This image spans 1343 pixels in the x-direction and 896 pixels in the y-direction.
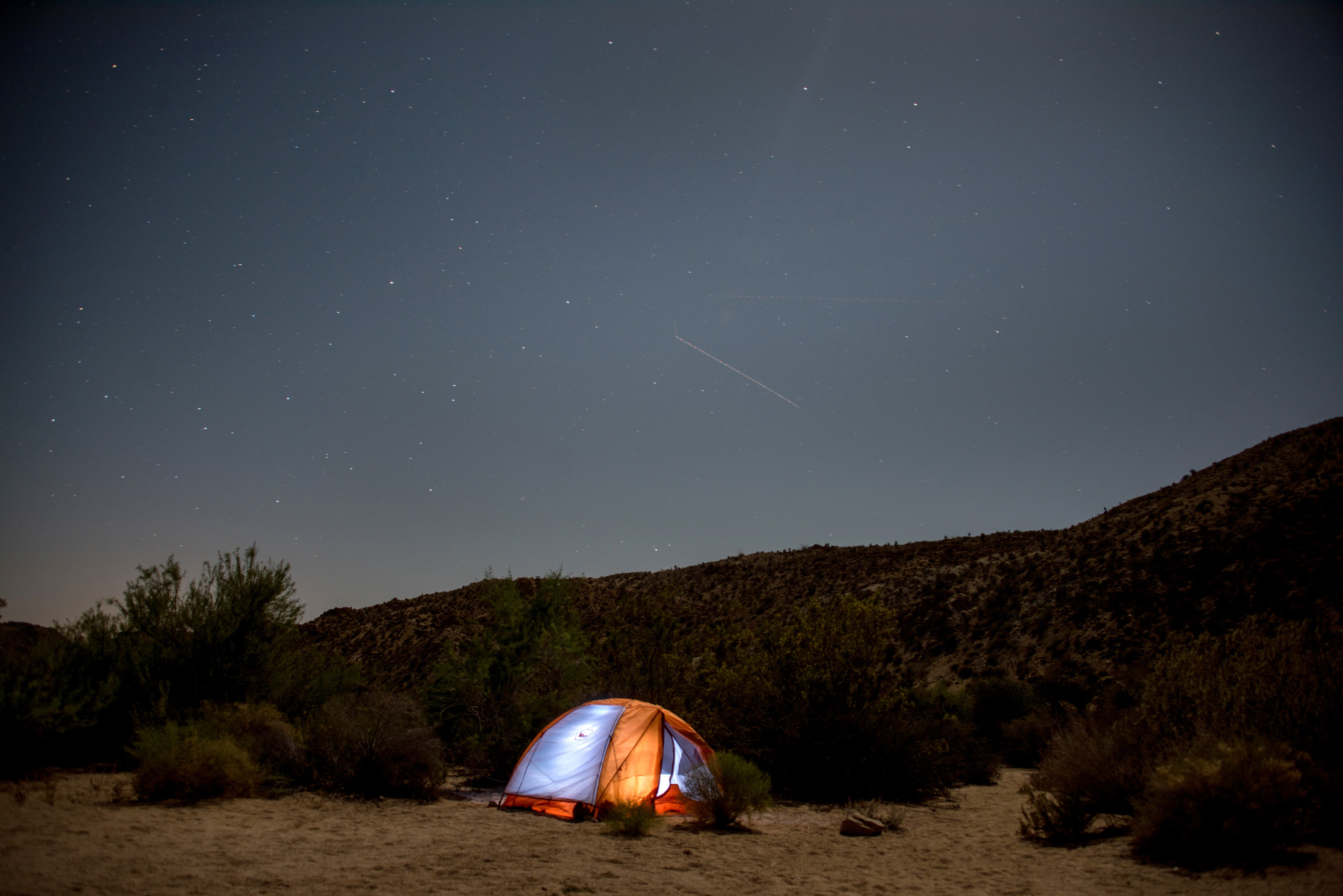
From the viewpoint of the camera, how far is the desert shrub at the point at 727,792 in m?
10.8

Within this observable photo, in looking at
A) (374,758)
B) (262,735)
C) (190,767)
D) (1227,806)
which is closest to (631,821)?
(374,758)

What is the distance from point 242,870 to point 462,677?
10.6 metres

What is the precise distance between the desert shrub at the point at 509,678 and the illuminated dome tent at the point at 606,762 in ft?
10.2

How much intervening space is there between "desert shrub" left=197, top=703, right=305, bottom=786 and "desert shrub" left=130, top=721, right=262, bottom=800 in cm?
56

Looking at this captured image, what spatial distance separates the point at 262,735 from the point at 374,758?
2560mm

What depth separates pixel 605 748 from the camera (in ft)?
38.1

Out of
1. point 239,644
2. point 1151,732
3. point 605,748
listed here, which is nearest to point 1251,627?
point 1151,732

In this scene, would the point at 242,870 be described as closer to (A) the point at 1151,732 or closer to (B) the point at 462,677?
(B) the point at 462,677

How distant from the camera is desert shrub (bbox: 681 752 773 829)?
10.8 m

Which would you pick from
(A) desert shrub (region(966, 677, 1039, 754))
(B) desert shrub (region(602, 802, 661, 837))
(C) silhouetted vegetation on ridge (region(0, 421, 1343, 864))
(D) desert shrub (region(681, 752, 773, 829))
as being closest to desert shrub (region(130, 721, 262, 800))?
(C) silhouetted vegetation on ridge (region(0, 421, 1343, 864))

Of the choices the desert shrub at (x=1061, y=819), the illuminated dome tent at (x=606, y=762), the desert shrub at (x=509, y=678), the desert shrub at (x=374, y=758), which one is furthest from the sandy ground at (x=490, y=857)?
the desert shrub at (x=509, y=678)

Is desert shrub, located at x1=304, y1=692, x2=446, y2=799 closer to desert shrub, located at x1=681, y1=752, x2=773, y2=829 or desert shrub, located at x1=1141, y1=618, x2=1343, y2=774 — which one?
desert shrub, located at x1=681, y1=752, x2=773, y2=829

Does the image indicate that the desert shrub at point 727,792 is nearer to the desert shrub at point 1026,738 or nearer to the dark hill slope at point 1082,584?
the dark hill slope at point 1082,584

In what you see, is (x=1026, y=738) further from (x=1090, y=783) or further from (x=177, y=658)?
(x=177, y=658)
